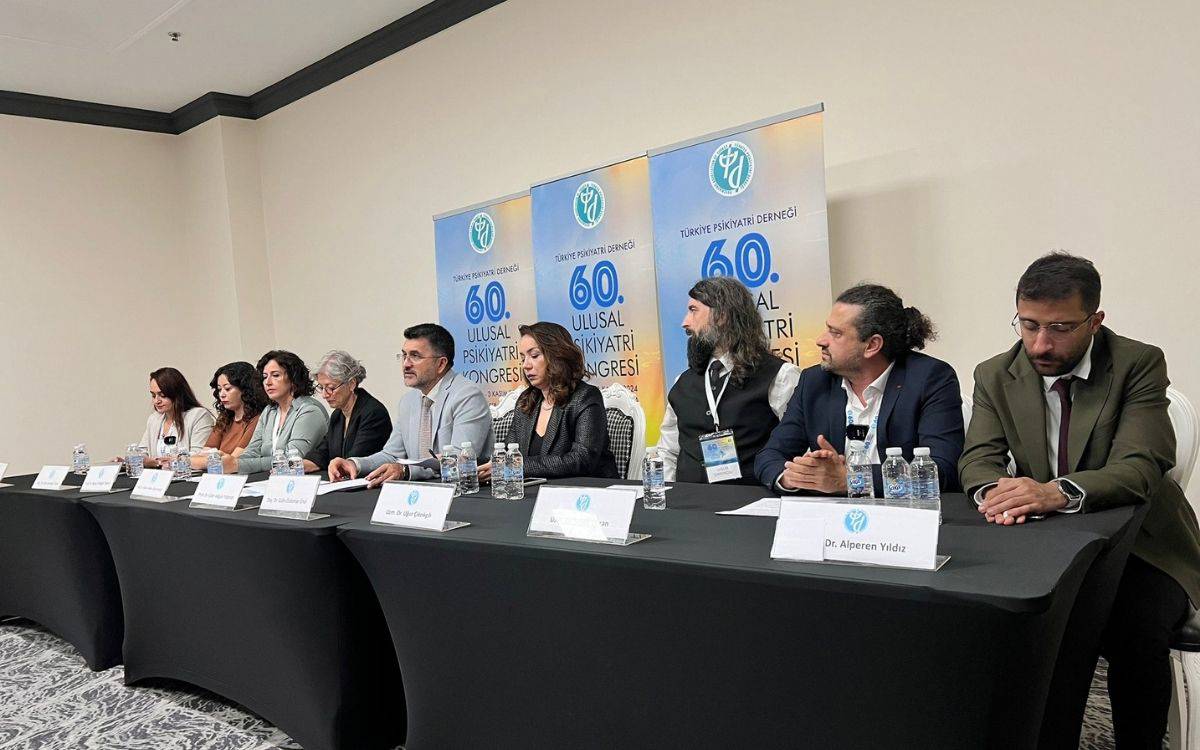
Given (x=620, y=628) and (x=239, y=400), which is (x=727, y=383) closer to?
(x=620, y=628)

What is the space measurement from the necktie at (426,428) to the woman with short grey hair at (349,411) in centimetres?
43

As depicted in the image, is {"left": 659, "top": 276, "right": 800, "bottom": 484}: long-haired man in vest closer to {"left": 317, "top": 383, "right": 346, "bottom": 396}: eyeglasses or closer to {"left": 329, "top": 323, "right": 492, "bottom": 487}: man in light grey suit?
{"left": 329, "top": 323, "right": 492, "bottom": 487}: man in light grey suit

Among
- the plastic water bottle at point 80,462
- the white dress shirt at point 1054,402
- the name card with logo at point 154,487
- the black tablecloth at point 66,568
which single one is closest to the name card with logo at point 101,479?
the black tablecloth at point 66,568

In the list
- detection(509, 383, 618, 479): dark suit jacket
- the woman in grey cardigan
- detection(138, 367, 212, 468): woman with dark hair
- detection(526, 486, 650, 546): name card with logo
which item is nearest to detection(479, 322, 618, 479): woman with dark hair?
detection(509, 383, 618, 479): dark suit jacket

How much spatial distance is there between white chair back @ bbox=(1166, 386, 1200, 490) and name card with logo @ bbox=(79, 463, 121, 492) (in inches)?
136

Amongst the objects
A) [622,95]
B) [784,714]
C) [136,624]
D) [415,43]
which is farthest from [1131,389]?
[415,43]

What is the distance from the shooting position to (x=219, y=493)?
2.77 meters

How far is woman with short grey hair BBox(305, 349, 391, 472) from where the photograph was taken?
427 centimetres

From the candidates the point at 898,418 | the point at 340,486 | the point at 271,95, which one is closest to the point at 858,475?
the point at 898,418

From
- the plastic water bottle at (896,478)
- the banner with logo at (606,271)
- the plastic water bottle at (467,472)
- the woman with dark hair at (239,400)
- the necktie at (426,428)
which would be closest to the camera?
the plastic water bottle at (896,478)

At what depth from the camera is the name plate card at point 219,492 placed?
271 cm

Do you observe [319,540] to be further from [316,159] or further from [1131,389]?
[316,159]

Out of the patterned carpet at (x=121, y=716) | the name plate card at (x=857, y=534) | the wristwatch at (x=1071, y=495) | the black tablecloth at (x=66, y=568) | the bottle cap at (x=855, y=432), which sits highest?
the bottle cap at (x=855, y=432)

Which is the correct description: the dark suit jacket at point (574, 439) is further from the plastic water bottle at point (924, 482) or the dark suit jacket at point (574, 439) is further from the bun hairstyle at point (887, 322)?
the plastic water bottle at point (924, 482)
